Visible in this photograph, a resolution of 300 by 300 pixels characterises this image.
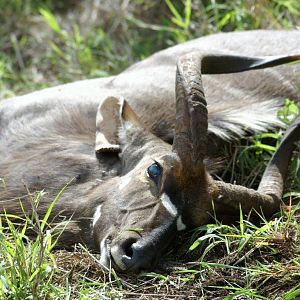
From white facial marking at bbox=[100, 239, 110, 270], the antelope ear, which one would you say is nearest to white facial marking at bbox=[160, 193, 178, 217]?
white facial marking at bbox=[100, 239, 110, 270]

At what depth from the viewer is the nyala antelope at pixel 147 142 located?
4.32 meters

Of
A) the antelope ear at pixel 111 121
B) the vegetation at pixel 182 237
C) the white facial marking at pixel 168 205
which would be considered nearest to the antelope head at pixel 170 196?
the white facial marking at pixel 168 205

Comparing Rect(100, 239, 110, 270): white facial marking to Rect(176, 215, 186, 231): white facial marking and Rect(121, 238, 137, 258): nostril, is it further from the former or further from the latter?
Rect(176, 215, 186, 231): white facial marking

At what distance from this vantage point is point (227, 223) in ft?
14.9

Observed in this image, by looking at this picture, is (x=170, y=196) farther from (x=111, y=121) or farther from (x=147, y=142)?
(x=111, y=121)

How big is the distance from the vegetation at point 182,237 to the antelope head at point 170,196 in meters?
0.10

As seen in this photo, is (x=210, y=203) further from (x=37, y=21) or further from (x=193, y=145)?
(x=37, y=21)

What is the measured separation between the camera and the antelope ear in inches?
198

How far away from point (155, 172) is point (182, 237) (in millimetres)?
348

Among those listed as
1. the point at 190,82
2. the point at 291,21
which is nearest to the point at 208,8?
the point at 291,21

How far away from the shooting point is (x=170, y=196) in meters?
4.31

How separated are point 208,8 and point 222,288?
3.50 meters

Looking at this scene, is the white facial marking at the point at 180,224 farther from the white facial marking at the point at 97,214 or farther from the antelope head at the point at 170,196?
the white facial marking at the point at 97,214

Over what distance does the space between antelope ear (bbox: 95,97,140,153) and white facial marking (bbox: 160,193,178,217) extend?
0.77 metres
